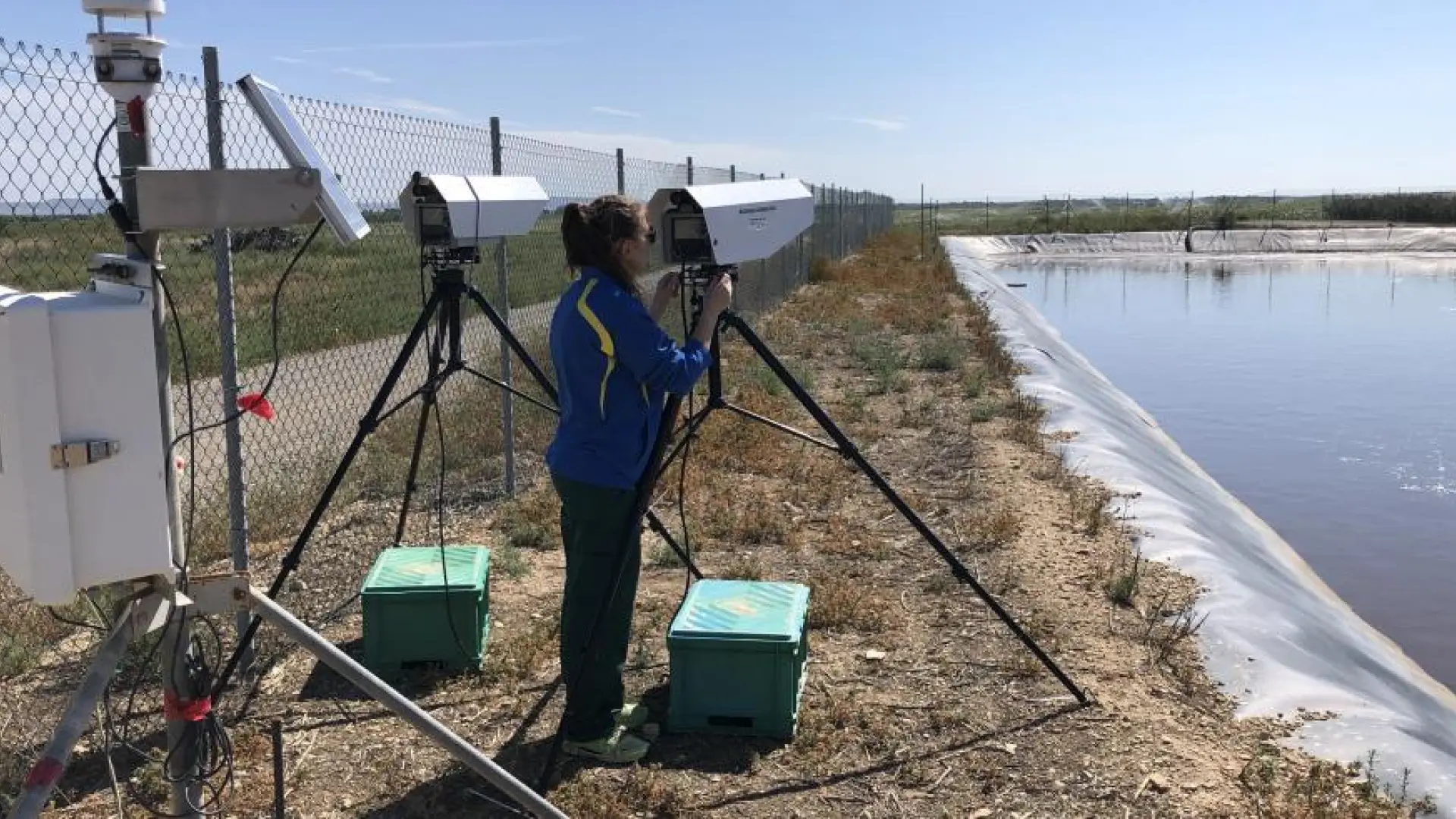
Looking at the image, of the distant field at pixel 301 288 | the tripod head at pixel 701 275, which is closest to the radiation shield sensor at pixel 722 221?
the tripod head at pixel 701 275

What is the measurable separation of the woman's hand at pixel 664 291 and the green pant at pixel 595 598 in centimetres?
60

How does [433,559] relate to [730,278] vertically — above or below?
below

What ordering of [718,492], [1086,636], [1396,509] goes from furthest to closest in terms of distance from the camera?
[1396,509] < [718,492] < [1086,636]

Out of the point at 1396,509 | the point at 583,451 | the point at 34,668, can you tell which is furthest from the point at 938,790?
the point at 1396,509

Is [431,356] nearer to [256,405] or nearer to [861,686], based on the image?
[256,405]

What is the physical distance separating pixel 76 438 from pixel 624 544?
63.9 inches

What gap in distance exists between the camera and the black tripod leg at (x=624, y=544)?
3299mm

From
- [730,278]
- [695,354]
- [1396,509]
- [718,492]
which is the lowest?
[1396,509]

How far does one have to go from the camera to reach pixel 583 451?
3379 millimetres

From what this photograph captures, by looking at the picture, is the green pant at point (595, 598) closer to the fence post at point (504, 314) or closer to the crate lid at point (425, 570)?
the crate lid at point (425, 570)

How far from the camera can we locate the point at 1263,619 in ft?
15.7

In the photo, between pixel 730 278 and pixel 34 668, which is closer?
pixel 730 278

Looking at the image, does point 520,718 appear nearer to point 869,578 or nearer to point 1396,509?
point 869,578

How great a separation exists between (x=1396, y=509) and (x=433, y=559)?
24.3 feet
